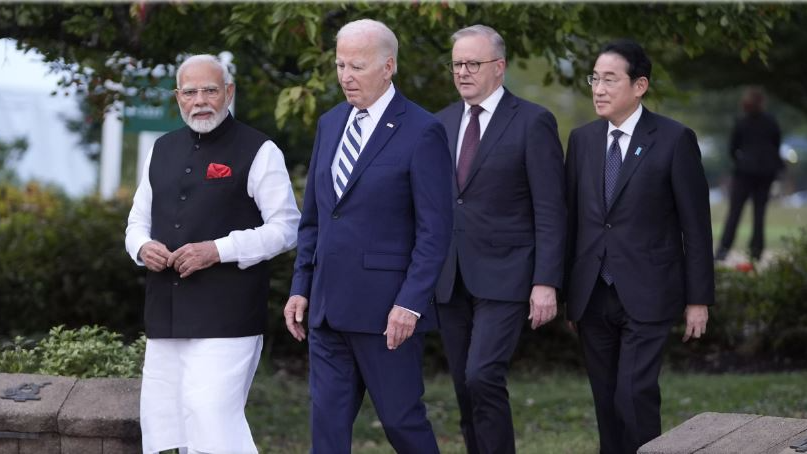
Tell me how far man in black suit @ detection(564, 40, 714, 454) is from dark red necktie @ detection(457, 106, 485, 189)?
553 mm

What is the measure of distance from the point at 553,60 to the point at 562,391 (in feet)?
9.11

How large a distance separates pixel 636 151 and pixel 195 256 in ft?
7.12

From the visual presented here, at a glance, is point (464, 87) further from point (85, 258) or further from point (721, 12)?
point (85, 258)

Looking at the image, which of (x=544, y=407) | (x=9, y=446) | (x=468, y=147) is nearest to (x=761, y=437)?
(x=468, y=147)

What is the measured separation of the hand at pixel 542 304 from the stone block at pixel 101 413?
1.86 m

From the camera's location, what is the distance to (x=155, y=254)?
583cm

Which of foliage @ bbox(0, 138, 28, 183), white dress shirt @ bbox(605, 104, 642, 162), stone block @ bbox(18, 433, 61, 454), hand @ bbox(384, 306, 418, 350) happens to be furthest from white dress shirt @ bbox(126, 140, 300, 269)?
foliage @ bbox(0, 138, 28, 183)

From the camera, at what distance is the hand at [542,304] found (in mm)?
6414

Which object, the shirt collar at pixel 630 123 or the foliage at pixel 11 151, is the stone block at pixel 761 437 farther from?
the foliage at pixel 11 151

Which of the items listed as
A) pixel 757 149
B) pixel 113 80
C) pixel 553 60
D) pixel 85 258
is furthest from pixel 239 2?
pixel 757 149

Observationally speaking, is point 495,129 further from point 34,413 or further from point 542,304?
point 34,413

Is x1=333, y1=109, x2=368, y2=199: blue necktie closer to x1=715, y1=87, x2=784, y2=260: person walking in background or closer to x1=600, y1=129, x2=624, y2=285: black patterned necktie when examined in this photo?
x1=600, y1=129, x2=624, y2=285: black patterned necktie

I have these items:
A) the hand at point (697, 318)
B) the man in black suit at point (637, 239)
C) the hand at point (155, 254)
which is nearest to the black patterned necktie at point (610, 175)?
the man in black suit at point (637, 239)

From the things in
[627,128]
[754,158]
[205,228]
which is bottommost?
[205,228]
